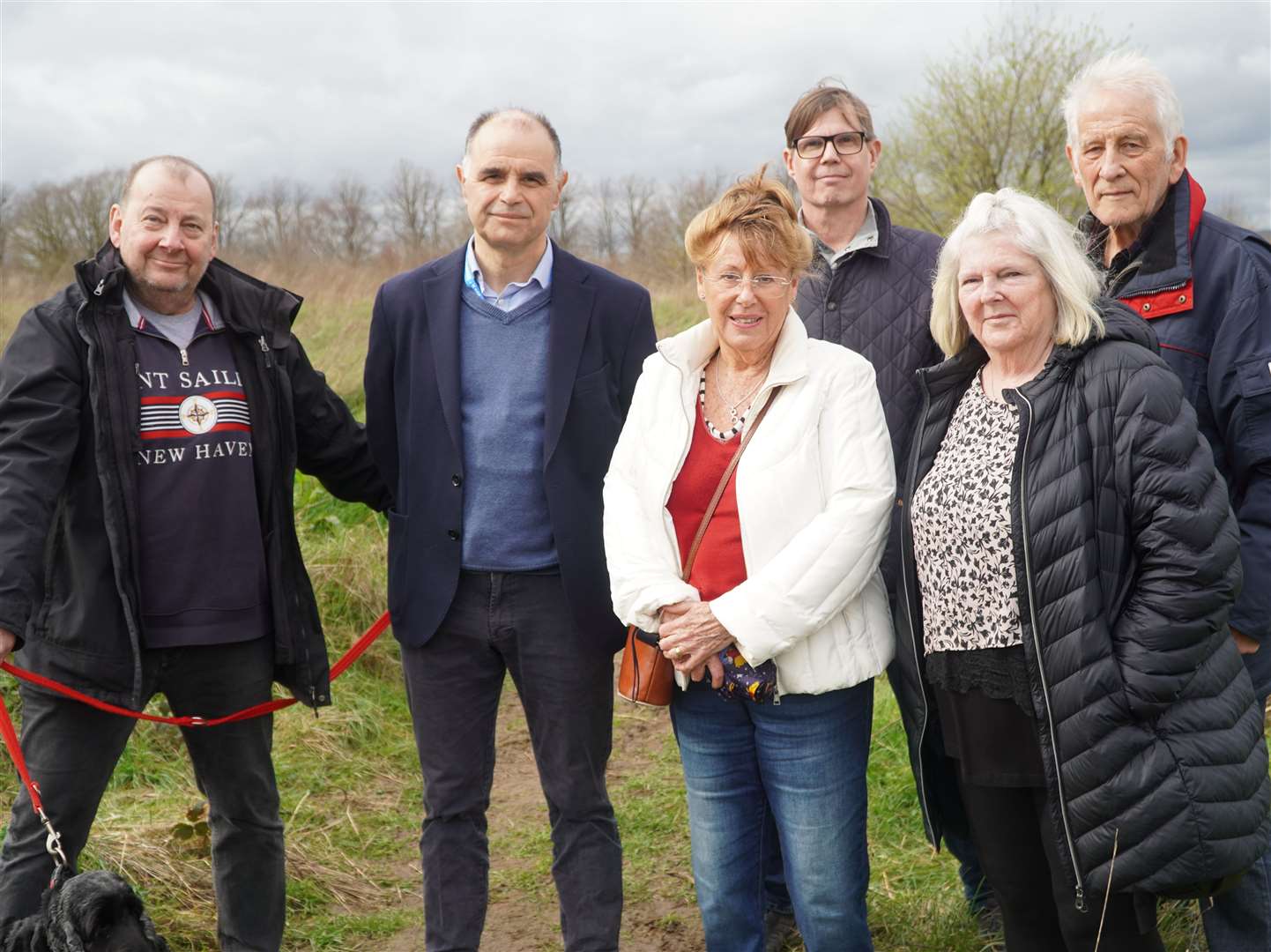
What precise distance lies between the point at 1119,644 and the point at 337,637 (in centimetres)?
484

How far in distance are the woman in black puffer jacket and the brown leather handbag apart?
460 mm

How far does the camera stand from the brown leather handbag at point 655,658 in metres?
2.94

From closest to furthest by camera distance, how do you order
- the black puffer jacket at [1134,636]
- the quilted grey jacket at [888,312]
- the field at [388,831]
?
the black puffer jacket at [1134,636]
the quilted grey jacket at [888,312]
the field at [388,831]

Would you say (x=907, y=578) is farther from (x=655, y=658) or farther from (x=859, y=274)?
(x=859, y=274)

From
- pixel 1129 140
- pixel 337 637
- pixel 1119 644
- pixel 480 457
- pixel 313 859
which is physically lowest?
pixel 313 859

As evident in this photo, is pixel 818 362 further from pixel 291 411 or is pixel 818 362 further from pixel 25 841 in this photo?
pixel 25 841

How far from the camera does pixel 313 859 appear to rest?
4.42 meters

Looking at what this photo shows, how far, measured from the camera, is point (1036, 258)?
2.78 meters

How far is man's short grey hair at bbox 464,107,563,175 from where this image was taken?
343 cm

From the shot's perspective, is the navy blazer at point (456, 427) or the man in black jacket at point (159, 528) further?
the navy blazer at point (456, 427)

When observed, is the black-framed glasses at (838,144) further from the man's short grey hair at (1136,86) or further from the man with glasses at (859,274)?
the man's short grey hair at (1136,86)

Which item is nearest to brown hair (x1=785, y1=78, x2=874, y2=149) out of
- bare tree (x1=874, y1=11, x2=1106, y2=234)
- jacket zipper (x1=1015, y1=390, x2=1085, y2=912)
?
jacket zipper (x1=1015, y1=390, x2=1085, y2=912)

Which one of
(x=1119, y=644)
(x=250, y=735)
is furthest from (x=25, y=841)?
(x=1119, y=644)

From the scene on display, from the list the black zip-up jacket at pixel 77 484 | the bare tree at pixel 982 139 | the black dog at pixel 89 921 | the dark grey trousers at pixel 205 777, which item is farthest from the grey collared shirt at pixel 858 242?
the bare tree at pixel 982 139
